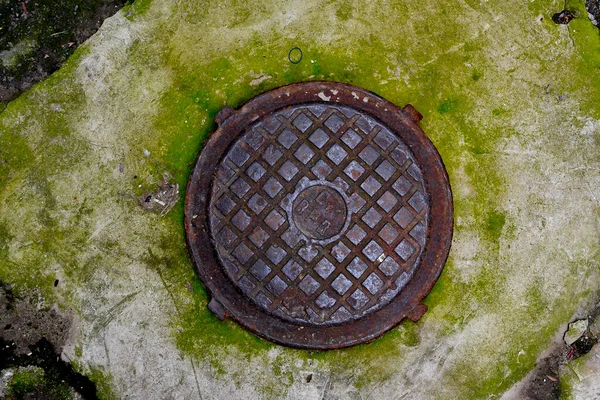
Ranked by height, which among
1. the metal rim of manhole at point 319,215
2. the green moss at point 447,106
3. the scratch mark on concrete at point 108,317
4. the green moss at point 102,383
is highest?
the green moss at point 447,106

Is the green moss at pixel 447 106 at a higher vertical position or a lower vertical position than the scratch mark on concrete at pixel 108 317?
higher

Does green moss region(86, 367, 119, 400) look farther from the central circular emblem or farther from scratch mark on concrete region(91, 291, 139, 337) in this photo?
the central circular emblem

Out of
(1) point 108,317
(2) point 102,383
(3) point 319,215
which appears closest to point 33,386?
(2) point 102,383

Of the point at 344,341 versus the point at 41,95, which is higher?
the point at 41,95

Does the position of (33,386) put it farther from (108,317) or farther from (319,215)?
(319,215)

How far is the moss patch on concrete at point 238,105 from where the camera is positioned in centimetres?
313

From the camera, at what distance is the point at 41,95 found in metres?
3.20

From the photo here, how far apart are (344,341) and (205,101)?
1.96 m

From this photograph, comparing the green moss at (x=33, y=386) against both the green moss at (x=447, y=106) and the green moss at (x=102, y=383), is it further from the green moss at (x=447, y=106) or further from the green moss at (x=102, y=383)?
the green moss at (x=447, y=106)

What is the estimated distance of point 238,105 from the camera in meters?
3.15

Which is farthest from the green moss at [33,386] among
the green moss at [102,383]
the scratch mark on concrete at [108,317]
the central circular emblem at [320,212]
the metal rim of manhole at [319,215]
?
the central circular emblem at [320,212]

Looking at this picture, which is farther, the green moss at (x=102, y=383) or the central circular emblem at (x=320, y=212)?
the green moss at (x=102, y=383)

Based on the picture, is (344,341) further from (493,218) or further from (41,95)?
(41,95)

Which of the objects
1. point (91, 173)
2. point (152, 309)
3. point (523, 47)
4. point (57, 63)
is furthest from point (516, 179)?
point (57, 63)
